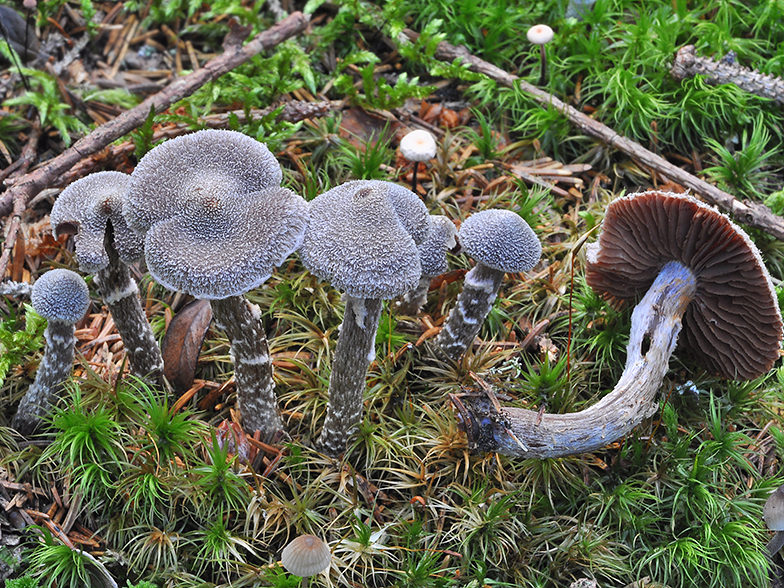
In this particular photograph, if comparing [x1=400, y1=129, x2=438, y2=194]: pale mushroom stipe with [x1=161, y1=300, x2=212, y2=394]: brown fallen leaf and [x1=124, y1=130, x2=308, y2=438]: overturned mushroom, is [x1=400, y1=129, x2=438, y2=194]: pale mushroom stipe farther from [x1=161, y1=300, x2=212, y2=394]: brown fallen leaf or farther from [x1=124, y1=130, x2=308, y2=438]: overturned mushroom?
[x1=161, y1=300, x2=212, y2=394]: brown fallen leaf

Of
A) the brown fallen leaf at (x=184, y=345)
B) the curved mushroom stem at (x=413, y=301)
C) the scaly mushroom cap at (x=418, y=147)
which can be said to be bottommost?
the brown fallen leaf at (x=184, y=345)

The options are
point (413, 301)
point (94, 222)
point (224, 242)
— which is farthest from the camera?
point (413, 301)

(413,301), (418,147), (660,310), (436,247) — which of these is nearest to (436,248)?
(436,247)

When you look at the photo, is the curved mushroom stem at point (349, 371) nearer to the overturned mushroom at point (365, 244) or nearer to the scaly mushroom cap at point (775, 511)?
the overturned mushroom at point (365, 244)

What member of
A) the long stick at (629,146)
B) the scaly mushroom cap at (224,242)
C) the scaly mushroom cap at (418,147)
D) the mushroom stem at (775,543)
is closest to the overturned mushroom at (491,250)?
the scaly mushroom cap at (418,147)

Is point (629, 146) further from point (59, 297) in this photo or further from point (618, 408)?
point (59, 297)

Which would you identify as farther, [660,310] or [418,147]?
[418,147]
